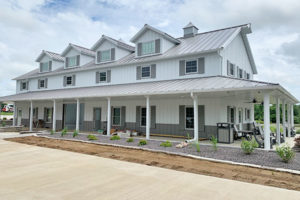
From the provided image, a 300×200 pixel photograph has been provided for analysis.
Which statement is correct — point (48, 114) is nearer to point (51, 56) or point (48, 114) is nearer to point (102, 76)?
point (51, 56)

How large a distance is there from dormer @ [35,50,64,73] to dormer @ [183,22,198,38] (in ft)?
45.7

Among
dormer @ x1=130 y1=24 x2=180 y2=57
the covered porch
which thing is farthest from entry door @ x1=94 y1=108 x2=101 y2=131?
dormer @ x1=130 y1=24 x2=180 y2=57

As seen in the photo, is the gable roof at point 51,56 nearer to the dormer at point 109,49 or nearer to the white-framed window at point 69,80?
the white-framed window at point 69,80

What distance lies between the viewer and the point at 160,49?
1570cm

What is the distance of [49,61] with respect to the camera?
2316 cm

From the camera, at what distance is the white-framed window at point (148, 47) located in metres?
16.2

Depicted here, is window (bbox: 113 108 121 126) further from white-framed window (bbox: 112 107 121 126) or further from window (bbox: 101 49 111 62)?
window (bbox: 101 49 111 62)

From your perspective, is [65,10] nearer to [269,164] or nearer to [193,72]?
[193,72]

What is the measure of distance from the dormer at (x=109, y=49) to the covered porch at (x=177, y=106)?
348 centimetres

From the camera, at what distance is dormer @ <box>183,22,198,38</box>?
17641mm

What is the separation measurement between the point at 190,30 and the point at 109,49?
7.38m

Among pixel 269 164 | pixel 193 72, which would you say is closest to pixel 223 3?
pixel 193 72

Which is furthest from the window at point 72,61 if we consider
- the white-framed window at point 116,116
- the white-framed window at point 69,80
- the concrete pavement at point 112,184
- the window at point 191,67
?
the concrete pavement at point 112,184

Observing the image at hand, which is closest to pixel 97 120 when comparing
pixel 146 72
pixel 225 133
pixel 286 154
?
pixel 146 72
